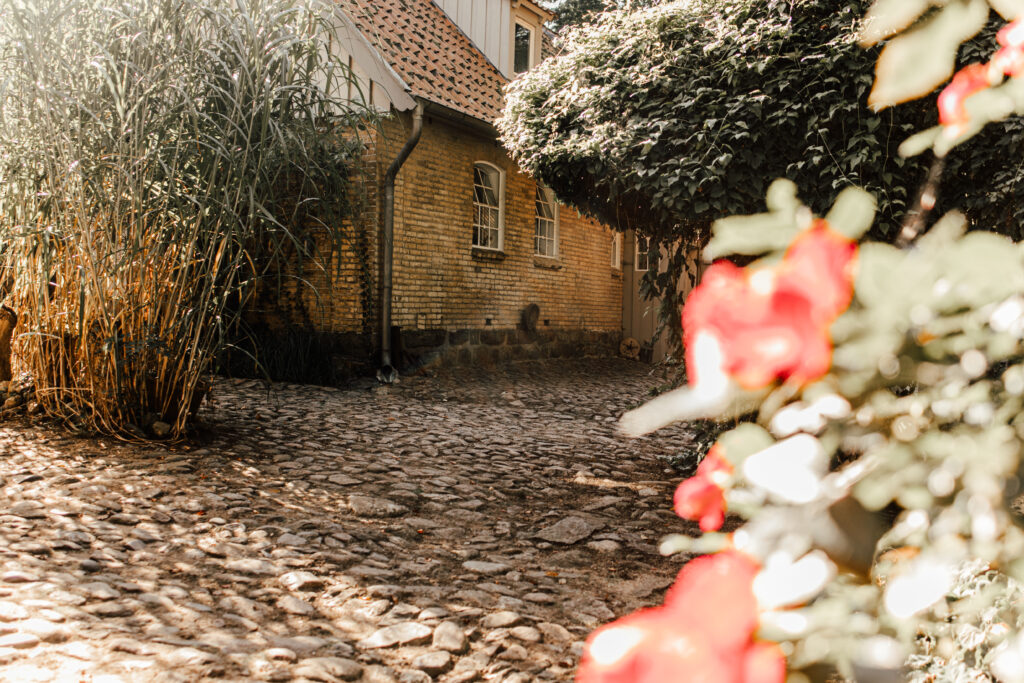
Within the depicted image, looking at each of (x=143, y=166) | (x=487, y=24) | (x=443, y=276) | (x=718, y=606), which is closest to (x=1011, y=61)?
(x=718, y=606)

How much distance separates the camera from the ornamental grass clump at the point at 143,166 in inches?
162

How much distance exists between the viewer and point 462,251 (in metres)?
9.94

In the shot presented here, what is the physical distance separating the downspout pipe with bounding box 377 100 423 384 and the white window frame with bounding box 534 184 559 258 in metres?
3.48

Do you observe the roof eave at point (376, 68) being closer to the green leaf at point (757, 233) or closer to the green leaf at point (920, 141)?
the green leaf at point (920, 141)

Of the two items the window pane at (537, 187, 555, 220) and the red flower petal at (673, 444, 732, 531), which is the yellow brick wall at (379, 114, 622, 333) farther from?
the red flower petal at (673, 444, 732, 531)

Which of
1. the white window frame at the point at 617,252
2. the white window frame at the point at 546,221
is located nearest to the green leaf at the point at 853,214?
the white window frame at the point at 546,221

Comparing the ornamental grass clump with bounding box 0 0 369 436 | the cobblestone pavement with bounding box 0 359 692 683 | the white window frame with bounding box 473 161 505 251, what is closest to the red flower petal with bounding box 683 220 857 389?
the cobblestone pavement with bounding box 0 359 692 683

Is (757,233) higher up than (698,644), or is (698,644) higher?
(757,233)

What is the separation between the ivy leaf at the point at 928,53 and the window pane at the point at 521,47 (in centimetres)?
1293

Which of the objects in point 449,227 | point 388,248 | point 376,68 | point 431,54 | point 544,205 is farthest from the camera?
point 544,205

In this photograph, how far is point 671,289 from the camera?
182 inches

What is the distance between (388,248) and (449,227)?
1520 millimetres

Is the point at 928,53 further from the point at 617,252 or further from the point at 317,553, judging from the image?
the point at 617,252

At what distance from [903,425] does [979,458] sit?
0.07 metres
